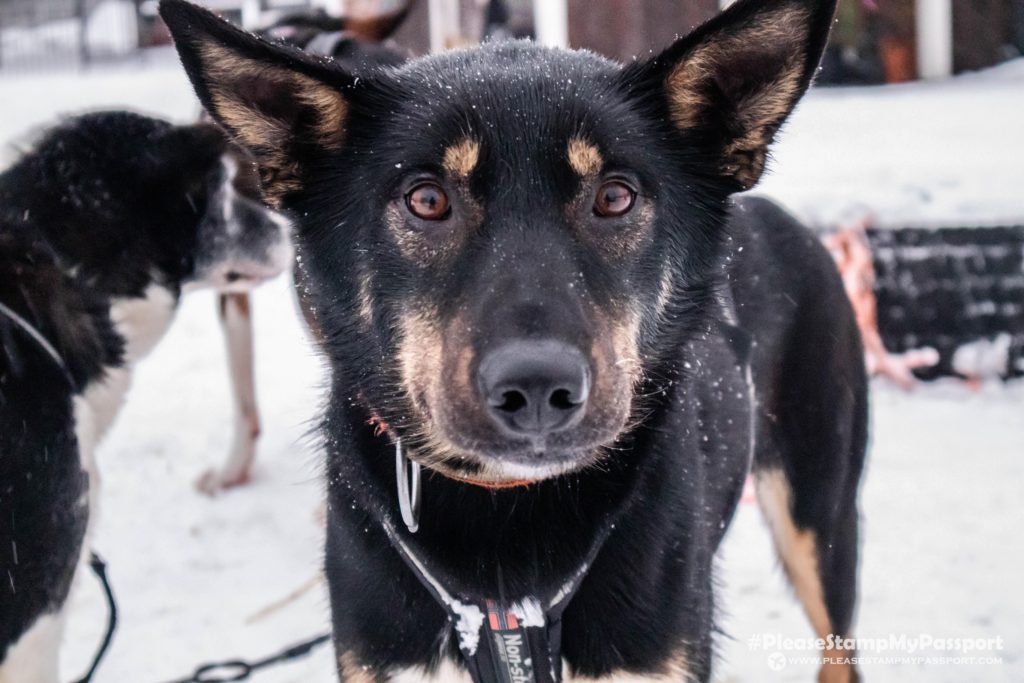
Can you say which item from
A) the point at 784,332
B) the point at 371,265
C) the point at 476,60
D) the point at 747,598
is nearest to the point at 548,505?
the point at 371,265

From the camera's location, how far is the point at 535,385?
5.48 ft

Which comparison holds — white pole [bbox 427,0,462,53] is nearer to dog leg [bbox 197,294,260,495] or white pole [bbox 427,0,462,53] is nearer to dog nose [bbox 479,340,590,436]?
dog leg [bbox 197,294,260,495]

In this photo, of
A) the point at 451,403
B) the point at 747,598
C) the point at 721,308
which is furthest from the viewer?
the point at 747,598

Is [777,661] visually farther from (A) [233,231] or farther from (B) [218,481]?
(B) [218,481]

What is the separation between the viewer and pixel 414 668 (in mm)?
Answer: 2064

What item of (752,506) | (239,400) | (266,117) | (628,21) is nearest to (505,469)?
(266,117)

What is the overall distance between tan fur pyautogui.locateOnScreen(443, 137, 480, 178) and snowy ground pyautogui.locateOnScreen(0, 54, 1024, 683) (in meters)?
0.85

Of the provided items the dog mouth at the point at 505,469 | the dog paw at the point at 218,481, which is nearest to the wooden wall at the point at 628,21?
the dog paw at the point at 218,481

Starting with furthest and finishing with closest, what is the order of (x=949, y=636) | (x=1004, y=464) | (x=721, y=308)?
1. (x=1004, y=464)
2. (x=949, y=636)
3. (x=721, y=308)

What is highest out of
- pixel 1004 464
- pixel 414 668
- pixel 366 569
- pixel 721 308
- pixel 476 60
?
pixel 476 60

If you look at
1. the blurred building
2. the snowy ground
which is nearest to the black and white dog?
the snowy ground

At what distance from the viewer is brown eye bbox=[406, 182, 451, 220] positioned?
199 centimetres

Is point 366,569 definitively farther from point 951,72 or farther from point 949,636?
point 951,72

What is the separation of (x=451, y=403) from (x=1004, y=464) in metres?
4.16
